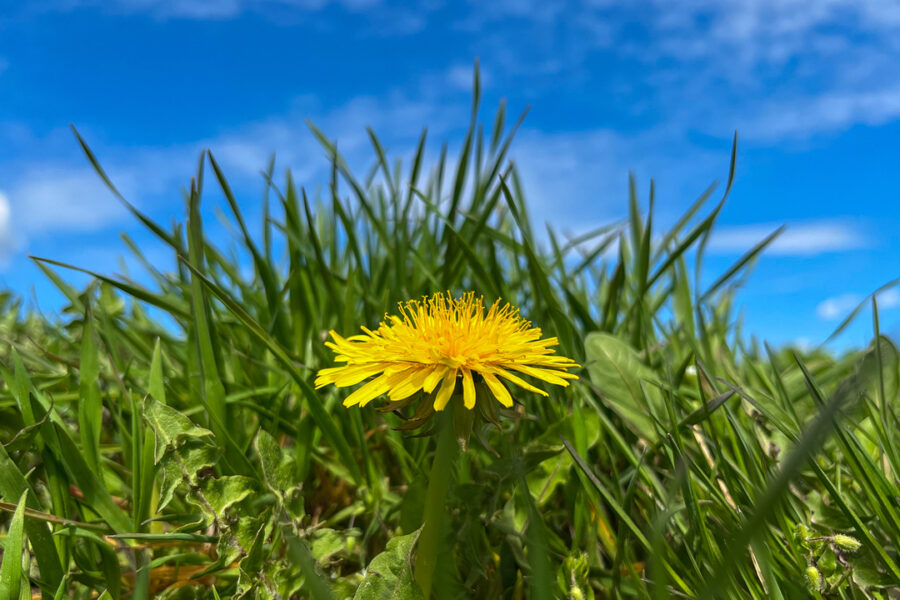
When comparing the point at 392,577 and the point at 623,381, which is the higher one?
the point at 623,381

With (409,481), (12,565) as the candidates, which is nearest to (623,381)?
(409,481)

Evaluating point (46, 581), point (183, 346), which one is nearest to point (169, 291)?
point (183, 346)

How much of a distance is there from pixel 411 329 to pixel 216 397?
0.56 metres

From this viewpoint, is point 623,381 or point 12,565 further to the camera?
point 623,381

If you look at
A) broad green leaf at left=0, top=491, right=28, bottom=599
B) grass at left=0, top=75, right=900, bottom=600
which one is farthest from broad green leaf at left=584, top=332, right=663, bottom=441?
broad green leaf at left=0, top=491, right=28, bottom=599

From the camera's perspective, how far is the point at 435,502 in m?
1.12

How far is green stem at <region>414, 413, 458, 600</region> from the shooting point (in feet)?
3.63

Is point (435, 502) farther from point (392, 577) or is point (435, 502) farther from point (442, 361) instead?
point (442, 361)

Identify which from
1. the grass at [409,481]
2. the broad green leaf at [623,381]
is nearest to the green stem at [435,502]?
the grass at [409,481]

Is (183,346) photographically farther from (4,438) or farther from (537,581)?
(537,581)

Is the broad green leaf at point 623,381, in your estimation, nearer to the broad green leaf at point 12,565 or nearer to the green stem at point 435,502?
the green stem at point 435,502

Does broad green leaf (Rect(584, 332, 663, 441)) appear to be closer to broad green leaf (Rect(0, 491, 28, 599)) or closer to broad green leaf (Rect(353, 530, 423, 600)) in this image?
broad green leaf (Rect(353, 530, 423, 600))

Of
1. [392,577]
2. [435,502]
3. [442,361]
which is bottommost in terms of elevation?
[392,577]

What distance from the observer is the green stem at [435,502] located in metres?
A: 1.11
